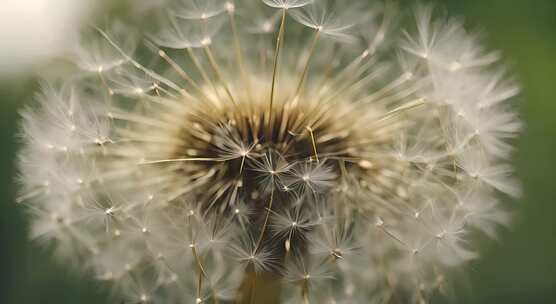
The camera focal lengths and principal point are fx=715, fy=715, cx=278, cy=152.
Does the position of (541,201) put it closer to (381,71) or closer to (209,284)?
(381,71)

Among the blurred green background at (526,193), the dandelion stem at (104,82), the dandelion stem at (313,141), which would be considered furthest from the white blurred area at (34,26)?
the dandelion stem at (313,141)

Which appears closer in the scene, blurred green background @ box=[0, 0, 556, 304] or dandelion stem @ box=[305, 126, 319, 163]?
dandelion stem @ box=[305, 126, 319, 163]

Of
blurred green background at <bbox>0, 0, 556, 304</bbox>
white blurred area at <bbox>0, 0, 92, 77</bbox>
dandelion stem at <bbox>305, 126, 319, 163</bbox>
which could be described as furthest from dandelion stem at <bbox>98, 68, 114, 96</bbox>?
blurred green background at <bbox>0, 0, 556, 304</bbox>

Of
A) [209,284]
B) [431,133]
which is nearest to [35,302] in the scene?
[209,284]

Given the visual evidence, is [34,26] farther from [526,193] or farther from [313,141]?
[526,193]

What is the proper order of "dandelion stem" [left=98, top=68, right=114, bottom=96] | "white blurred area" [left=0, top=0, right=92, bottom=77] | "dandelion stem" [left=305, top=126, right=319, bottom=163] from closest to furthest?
"dandelion stem" [left=305, top=126, right=319, bottom=163], "dandelion stem" [left=98, top=68, right=114, bottom=96], "white blurred area" [left=0, top=0, right=92, bottom=77]

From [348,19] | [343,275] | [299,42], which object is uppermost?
[348,19]

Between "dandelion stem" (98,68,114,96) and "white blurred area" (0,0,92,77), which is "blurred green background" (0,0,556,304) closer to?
"white blurred area" (0,0,92,77)
